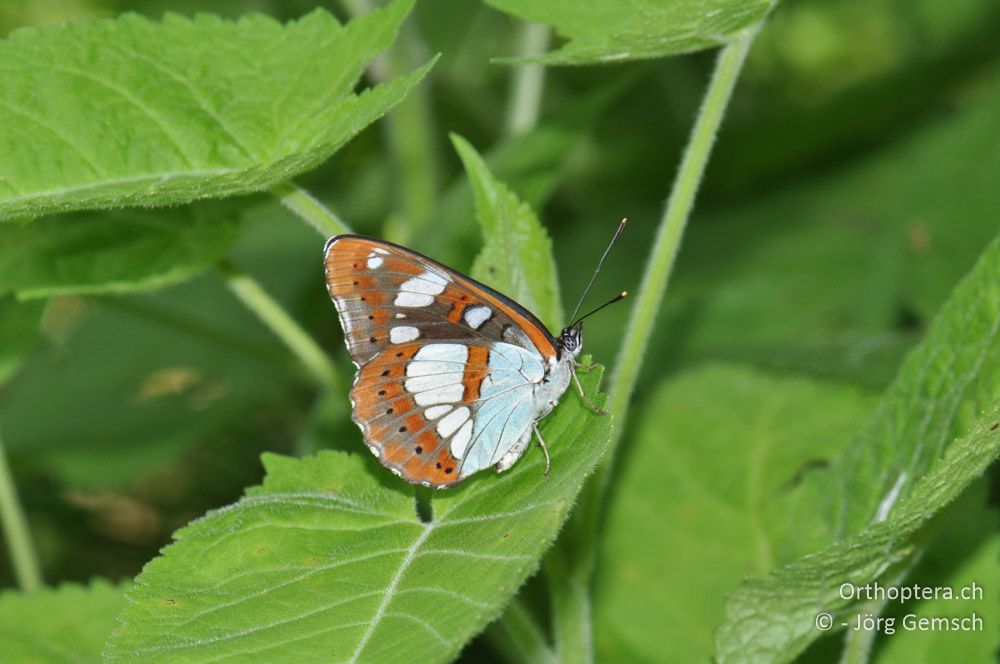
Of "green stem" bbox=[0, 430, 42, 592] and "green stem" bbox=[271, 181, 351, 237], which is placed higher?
"green stem" bbox=[0, 430, 42, 592]

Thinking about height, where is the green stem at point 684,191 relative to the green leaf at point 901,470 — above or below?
above

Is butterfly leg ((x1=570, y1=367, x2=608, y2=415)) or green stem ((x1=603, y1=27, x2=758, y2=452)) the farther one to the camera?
green stem ((x1=603, y1=27, x2=758, y2=452))

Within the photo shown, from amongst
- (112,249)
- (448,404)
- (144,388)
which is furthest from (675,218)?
(144,388)

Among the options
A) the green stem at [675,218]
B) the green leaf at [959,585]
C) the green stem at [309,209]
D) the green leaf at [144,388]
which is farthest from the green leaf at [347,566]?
the green leaf at [144,388]

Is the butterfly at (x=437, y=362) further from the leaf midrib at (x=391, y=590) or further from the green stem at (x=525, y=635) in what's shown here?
the green stem at (x=525, y=635)

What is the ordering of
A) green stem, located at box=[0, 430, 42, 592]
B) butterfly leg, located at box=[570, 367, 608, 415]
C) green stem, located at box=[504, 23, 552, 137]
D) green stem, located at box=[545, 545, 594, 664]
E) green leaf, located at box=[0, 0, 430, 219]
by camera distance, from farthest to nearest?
green stem, located at box=[504, 23, 552, 137]
green stem, located at box=[0, 430, 42, 592]
green stem, located at box=[545, 545, 594, 664]
green leaf, located at box=[0, 0, 430, 219]
butterfly leg, located at box=[570, 367, 608, 415]

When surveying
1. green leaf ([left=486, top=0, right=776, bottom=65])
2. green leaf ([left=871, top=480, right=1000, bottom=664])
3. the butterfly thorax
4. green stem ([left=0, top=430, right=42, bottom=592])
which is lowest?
green leaf ([left=871, top=480, right=1000, bottom=664])

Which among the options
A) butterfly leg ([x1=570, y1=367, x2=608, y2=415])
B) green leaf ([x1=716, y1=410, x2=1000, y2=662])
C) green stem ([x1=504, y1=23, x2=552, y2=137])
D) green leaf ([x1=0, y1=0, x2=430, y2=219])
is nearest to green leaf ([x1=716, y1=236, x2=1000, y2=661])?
green leaf ([x1=716, y1=410, x2=1000, y2=662])

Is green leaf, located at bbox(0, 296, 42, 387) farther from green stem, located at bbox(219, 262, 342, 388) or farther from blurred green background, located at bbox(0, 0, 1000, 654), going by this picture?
blurred green background, located at bbox(0, 0, 1000, 654)

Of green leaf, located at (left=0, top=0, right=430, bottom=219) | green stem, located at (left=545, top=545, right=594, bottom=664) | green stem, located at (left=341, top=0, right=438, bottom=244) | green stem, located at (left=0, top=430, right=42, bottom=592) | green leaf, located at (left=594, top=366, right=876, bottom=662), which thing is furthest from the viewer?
green stem, located at (left=341, top=0, right=438, bottom=244)
